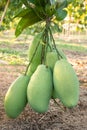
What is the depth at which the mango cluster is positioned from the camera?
3.93ft

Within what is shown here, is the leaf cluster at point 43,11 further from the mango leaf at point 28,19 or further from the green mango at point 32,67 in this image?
the green mango at point 32,67

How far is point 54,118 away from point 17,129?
1.46 feet

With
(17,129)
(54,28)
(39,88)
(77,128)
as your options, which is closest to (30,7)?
(54,28)

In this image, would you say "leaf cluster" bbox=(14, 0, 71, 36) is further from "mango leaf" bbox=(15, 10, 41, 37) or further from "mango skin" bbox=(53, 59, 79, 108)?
"mango skin" bbox=(53, 59, 79, 108)

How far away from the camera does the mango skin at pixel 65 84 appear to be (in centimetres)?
119

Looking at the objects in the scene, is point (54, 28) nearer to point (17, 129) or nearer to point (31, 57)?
point (31, 57)

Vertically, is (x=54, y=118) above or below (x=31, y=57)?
below

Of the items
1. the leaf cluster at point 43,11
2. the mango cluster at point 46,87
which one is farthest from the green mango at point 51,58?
the leaf cluster at point 43,11

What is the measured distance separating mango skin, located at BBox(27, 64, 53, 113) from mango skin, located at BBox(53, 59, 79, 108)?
3cm

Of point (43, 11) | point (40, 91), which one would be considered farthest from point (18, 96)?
point (43, 11)

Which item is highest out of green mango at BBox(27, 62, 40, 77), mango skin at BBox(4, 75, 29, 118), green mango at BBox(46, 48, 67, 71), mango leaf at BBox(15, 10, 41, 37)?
mango leaf at BBox(15, 10, 41, 37)

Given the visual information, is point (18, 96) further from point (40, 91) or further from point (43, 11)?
point (43, 11)

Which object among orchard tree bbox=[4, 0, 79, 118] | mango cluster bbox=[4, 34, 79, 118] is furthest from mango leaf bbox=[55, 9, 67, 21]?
mango cluster bbox=[4, 34, 79, 118]

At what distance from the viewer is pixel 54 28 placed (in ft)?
5.02
